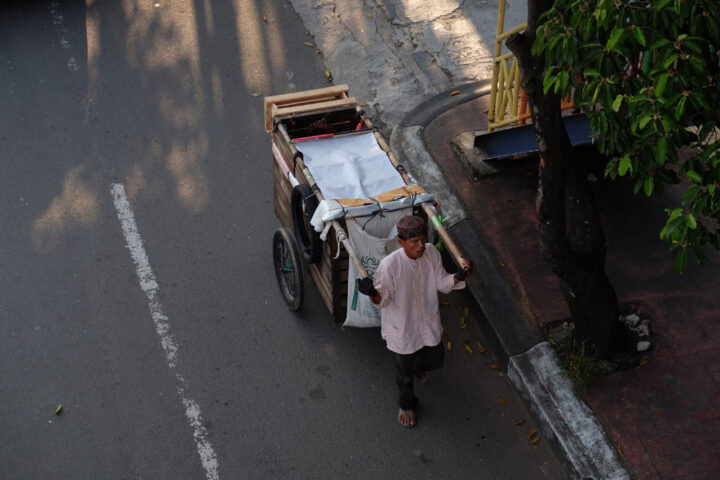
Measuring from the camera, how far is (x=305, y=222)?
23.7ft

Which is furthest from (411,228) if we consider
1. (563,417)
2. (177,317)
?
(177,317)

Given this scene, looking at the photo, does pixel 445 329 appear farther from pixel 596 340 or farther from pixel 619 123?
pixel 619 123

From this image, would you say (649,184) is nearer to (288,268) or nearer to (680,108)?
(680,108)

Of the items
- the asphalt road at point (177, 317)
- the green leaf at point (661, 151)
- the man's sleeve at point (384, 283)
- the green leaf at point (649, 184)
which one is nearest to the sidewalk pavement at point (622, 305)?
the asphalt road at point (177, 317)

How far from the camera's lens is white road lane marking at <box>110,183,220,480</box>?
6613 millimetres

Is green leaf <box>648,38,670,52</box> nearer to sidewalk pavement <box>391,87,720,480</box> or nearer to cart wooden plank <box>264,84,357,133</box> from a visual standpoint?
sidewalk pavement <box>391,87,720,480</box>

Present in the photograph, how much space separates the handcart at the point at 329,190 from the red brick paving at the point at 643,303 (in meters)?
1.12

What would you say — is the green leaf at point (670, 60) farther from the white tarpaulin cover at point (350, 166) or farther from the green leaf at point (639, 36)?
the white tarpaulin cover at point (350, 166)

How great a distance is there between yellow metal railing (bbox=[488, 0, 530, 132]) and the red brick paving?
1.93 ft

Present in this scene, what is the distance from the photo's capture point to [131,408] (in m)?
6.93

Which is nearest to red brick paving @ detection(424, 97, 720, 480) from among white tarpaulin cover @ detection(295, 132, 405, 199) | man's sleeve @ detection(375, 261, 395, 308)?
white tarpaulin cover @ detection(295, 132, 405, 199)

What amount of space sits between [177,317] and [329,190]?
1997mm

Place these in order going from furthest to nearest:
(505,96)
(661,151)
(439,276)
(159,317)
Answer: (505,96), (159,317), (439,276), (661,151)

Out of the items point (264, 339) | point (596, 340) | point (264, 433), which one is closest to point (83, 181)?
point (264, 339)
